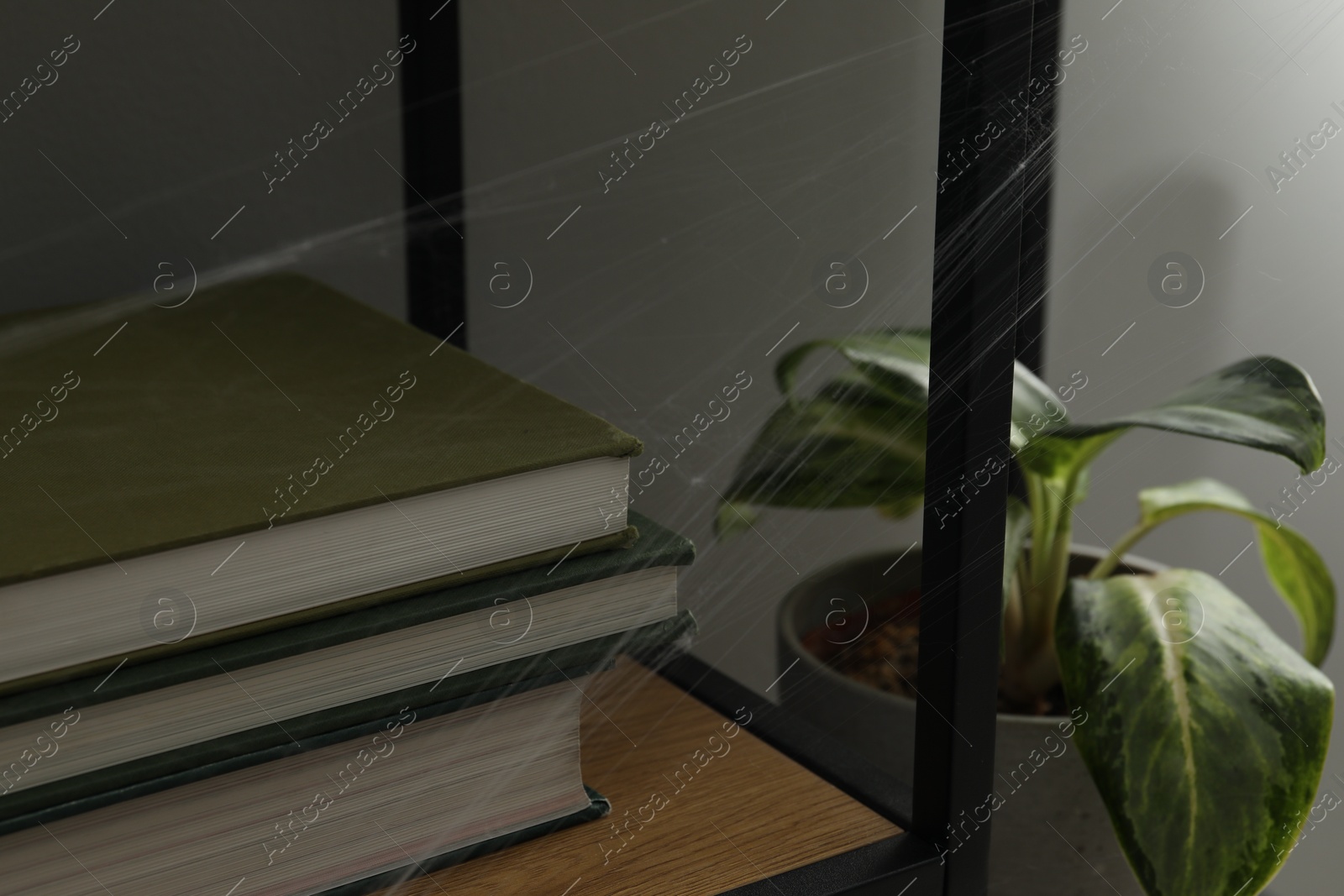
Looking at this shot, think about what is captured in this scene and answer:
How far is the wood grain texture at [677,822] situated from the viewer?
0.37 m

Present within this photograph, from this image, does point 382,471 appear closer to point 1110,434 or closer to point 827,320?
point 827,320

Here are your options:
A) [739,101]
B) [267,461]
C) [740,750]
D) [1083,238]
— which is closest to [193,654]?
[267,461]

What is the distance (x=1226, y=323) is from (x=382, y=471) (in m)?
0.54

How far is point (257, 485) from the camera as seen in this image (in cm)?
33

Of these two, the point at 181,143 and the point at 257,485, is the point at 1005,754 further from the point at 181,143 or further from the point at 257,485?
the point at 181,143

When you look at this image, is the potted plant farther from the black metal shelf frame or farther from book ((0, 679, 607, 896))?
book ((0, 679, 607, 896))

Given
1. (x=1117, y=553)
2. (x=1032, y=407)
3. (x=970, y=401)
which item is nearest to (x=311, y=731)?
(x=970, y=401)

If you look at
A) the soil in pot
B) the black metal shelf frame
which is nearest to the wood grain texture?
the black metal shelf frame

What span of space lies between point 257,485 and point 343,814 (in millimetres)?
103

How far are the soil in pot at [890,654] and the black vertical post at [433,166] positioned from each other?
0.88 feet

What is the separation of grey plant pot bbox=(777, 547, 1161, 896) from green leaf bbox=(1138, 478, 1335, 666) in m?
0.13

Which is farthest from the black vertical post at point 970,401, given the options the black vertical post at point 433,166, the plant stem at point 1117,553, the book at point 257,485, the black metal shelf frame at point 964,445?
the black vertical post at point 433,166

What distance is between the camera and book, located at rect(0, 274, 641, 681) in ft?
0.97

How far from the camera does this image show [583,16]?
574mm
